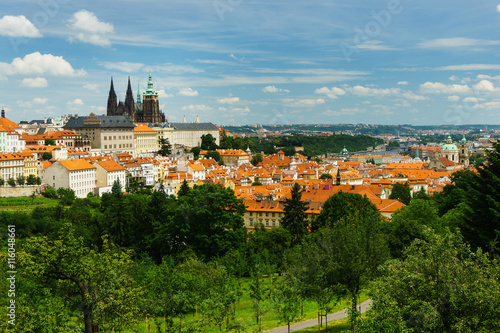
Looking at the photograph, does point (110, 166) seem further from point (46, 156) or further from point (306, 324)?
point (306, 324)

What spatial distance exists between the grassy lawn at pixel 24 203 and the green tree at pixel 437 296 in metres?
60.7

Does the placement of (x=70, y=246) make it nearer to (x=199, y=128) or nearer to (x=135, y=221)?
(x=135, y=221)

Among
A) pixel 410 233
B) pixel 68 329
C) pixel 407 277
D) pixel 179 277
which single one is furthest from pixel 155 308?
pixel 410 233

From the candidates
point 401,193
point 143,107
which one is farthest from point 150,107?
point 401,193

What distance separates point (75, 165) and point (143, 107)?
280ft

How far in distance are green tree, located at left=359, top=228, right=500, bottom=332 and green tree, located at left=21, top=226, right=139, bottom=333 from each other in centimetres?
813

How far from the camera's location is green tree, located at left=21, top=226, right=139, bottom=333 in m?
16.4

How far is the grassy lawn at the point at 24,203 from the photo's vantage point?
67.0 metres

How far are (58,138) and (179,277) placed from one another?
95.1 m

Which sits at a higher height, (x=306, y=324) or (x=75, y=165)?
(x=75, y=165)

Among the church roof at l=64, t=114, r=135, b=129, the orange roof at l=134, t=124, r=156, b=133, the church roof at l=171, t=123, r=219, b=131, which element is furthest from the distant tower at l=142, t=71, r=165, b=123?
the church roof at l=64, t=114, r=135, b=129

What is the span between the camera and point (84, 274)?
673 inches

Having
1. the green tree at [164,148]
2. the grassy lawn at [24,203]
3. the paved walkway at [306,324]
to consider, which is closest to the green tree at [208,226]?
the paved walkway at [306,324]

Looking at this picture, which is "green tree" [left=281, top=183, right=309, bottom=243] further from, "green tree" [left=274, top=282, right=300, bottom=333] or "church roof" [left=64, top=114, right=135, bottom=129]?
"church roof" [left=64, top=114, right=135, bottom=129]
